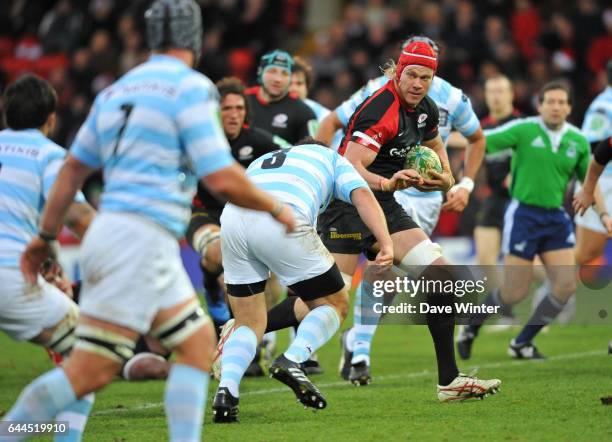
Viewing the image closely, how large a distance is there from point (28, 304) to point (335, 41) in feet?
50.6

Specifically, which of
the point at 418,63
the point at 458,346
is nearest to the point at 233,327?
the point at 418,63

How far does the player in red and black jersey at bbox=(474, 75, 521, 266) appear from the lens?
12.6 meters

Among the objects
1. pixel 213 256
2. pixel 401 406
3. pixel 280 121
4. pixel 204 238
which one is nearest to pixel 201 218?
pixel 204 238

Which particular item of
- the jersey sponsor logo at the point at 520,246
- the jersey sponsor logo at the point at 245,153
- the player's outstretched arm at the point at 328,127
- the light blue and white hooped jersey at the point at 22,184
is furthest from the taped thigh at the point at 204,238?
the light blue and white hooped jersey at the point at 22,184

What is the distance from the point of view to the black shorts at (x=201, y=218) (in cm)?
1007

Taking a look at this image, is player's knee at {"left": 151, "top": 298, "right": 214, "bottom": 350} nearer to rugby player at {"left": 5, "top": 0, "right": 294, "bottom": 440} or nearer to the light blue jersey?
rugby player at {"left": 5, "top": 0, "right": 294, "bottom": 440}

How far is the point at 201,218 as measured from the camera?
1013cm

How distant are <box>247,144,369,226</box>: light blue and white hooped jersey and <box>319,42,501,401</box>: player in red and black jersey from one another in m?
0.54

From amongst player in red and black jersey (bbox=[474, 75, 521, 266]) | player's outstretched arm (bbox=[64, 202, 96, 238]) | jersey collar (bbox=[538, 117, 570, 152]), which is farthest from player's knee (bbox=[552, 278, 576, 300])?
player's outstretched arm (bbox=[64, 202, 96, 238])

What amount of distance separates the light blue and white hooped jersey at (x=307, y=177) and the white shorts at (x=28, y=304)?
5.04ft

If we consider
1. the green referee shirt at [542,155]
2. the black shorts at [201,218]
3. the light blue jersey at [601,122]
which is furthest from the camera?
the light blue jersey at [601,122]

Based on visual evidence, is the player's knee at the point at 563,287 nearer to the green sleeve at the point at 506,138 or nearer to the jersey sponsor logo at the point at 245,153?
the green sleeve at the point at 506,138

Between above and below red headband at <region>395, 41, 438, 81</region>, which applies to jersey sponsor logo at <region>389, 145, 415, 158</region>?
below

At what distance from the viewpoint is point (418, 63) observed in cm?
791
